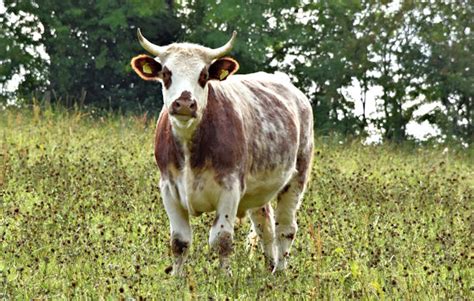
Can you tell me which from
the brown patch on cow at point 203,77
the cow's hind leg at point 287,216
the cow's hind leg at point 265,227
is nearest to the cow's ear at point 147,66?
the brown patch on cow at point 203,77

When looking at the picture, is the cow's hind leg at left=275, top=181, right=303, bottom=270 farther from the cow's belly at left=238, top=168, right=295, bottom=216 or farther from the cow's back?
the cow's belly at left=238, top=168, right=295, bottom=216

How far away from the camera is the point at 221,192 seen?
7.41 metres

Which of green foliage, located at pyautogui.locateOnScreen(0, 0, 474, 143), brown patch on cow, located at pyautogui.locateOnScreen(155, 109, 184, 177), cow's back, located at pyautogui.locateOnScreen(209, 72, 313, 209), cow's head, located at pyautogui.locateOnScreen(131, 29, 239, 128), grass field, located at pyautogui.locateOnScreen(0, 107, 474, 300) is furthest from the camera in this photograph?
green foliage, located at pyautogui.locateOnScreen(0, 0, 474, 143)

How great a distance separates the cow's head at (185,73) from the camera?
23.4 feet

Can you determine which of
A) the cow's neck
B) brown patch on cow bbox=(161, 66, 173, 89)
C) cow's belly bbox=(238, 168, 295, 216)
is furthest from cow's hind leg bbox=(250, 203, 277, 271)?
brown patch on cow bbox=(161, 66, 173, 89)

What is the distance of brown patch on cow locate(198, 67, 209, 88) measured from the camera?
7409mm

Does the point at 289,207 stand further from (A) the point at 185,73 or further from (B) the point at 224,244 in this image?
(A) the point at 185,73

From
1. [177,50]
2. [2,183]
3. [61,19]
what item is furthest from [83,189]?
[61,19]

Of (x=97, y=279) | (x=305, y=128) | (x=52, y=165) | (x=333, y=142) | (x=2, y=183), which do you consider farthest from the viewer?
(x=333, y=142)

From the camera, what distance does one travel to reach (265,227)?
→ 356 inches

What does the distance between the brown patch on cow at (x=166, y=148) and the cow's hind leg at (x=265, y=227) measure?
1697 mm

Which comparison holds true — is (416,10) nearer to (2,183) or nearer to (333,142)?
(333,142)

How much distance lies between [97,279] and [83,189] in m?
4.41

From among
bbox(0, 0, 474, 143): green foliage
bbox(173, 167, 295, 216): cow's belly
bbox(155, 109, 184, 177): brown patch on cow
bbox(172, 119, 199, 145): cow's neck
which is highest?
bbox(172, 119, 199, 145): cow's neck
